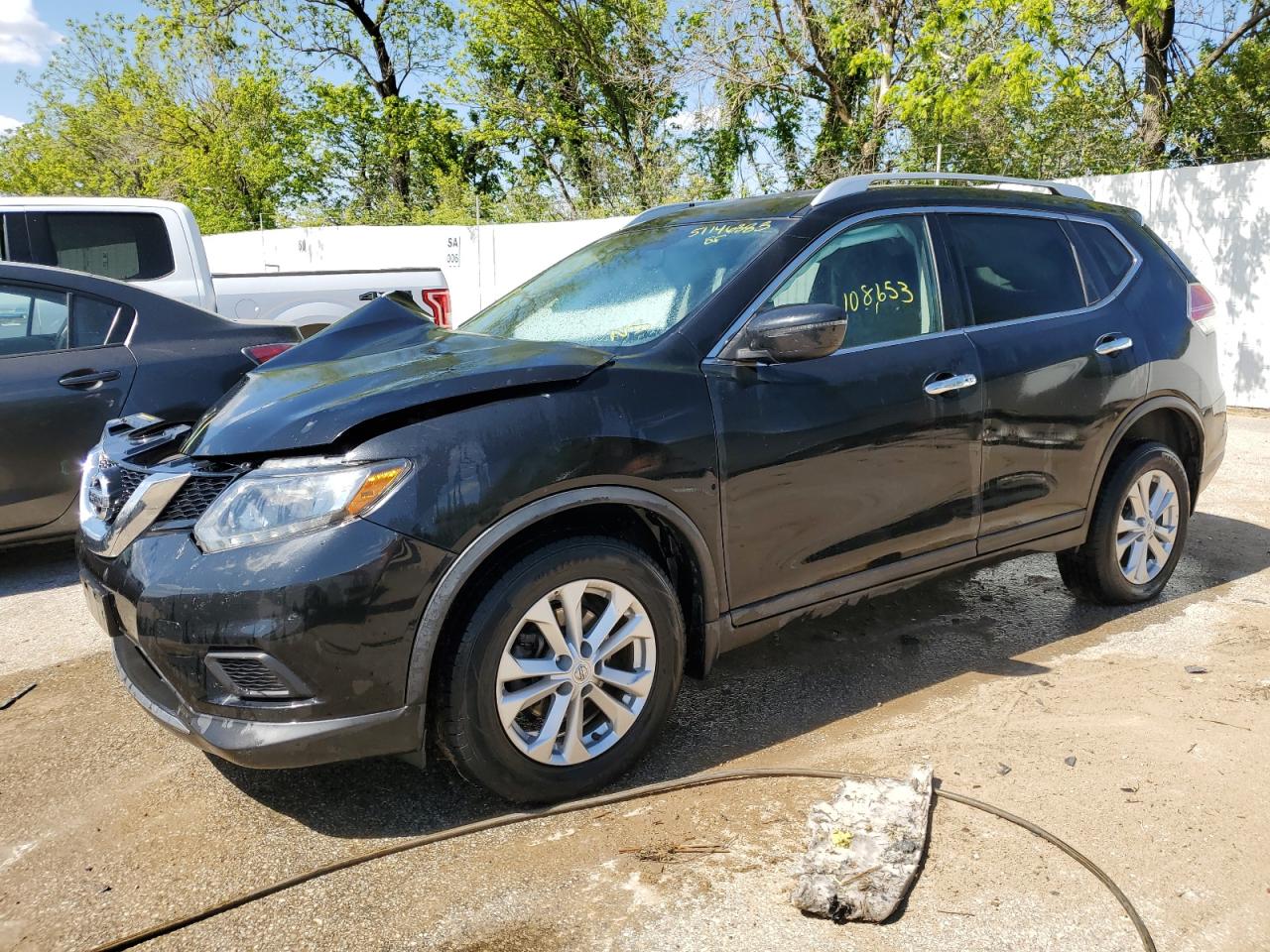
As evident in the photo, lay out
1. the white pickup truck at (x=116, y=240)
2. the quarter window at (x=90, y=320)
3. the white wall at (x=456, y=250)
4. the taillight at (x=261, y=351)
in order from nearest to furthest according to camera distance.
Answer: the quarter window at (x=90, y=320) < the taillight at (x=261, y=351) < the white pickup truck at (x=116, y=240) < the white wall at (x=456, y=250)

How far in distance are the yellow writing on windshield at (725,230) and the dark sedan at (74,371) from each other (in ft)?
9.50

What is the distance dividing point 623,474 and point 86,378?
360cm

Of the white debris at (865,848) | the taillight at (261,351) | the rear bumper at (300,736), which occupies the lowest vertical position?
the white debris at (865,848)

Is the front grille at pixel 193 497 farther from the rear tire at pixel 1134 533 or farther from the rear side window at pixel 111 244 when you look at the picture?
the rear side window at pixel 111 244

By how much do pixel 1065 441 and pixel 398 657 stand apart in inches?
110

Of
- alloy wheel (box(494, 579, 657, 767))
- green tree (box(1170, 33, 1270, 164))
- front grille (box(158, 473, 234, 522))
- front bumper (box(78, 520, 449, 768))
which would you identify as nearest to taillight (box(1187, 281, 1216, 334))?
alloy wheel (box(494, 579, 657, 767))

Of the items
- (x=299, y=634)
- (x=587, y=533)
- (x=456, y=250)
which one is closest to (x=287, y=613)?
(x=299, y=634)

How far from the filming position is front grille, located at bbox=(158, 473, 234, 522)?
2686 mm

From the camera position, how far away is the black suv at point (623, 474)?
255cm

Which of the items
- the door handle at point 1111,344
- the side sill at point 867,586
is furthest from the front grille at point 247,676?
the door handle at point 1111,344

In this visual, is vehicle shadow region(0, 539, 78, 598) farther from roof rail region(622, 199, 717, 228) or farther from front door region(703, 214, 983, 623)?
front door region(703, 214, 983, 623)

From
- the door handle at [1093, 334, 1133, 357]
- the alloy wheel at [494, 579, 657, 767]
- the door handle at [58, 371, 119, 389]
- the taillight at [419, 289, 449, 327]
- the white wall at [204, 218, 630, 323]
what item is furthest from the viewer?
the white wall at [204, 218, 630, 323]

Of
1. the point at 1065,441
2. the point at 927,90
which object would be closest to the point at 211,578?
the point at 1065,441

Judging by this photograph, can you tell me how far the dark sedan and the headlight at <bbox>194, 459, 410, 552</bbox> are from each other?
301cm
